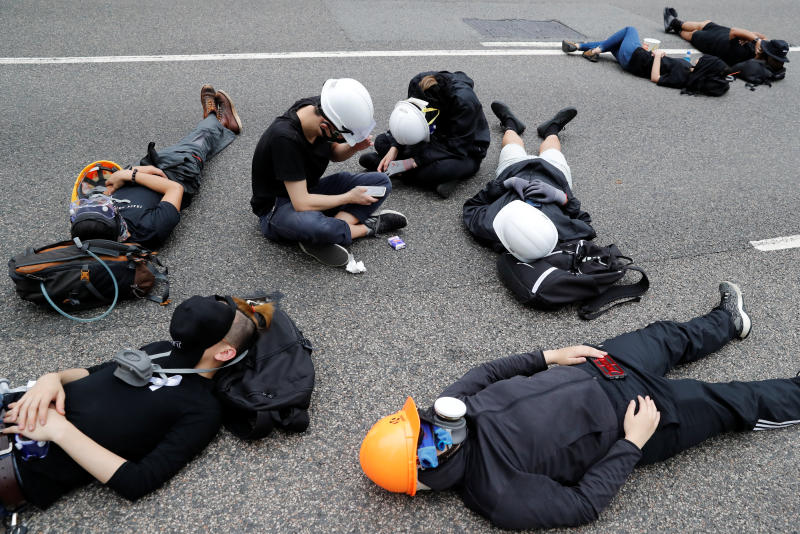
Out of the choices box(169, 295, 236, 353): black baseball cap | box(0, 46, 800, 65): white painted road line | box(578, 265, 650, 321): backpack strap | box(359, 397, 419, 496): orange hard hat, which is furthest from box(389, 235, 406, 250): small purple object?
box(0, 46, 800, 65): white painted road line

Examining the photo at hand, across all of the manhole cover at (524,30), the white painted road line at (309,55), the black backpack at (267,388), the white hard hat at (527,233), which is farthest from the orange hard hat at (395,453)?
the manhole cover at (524,30)

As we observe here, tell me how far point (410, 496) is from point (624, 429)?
1049mm

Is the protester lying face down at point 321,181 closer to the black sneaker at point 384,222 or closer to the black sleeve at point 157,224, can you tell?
the black sneaker at point 384,222

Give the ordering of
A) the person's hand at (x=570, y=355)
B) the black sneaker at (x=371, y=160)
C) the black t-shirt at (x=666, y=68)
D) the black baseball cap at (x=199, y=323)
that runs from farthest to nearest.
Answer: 1. the black t-shirt at (x=666, y=68)
2. the black sneaker at (x=371, y=160)
3. the person's hand at (x=570, y=355)
4. the black baseball cap at (x=199, y=323)

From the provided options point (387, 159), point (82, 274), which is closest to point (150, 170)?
point (82, 274)

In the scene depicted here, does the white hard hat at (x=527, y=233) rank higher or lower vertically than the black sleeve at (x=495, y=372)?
higher

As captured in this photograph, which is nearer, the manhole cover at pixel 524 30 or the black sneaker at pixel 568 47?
the black sneaker at pixel 568 47

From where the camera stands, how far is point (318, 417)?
2713mm

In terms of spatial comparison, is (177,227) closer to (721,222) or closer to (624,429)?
(624,429)

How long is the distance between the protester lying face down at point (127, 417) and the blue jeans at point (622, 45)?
6423 millimetres

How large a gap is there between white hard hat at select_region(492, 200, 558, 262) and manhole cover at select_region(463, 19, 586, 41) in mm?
4787

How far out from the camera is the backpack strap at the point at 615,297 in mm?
3424

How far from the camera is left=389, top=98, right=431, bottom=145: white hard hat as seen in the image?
4.22m

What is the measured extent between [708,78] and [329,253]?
553 cm
